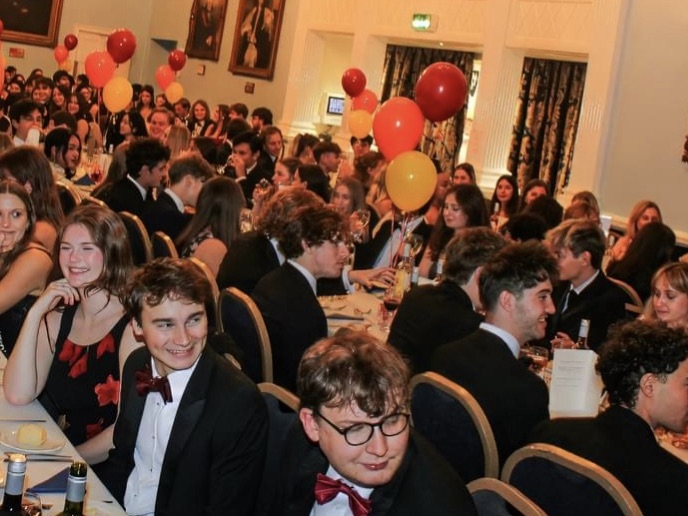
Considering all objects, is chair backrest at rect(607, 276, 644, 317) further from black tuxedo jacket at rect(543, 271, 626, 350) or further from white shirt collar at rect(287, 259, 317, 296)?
white shirt collar at rect(287, 259, 317, 296)

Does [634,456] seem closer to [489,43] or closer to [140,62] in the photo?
[489,43]

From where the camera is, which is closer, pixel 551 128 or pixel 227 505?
pixel 227 505

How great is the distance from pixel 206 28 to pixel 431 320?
15.9m

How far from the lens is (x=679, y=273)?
17.0ft

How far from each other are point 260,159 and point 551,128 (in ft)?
12.5

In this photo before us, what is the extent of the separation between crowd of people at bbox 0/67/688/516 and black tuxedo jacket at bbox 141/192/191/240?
3.21 ft

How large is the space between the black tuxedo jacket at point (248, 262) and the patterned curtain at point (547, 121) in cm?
786

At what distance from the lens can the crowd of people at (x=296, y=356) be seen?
247 cm

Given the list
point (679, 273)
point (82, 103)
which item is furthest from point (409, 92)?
point (679, 273)

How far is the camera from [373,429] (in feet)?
7.92

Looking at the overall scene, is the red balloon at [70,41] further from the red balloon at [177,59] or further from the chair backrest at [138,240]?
the chair backrest at [138,240]

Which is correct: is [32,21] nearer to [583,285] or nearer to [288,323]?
[583,285]

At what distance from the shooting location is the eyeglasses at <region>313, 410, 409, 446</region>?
241cm

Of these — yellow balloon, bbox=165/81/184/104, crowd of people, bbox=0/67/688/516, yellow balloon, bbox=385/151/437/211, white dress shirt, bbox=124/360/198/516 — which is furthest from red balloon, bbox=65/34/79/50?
white dress shirt, bbox=124/360/198/516
